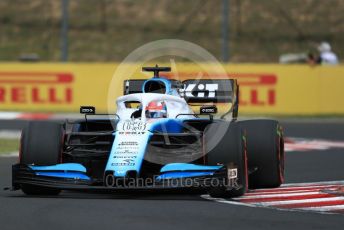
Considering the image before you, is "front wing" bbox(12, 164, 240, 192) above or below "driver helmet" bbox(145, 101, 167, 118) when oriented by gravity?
below

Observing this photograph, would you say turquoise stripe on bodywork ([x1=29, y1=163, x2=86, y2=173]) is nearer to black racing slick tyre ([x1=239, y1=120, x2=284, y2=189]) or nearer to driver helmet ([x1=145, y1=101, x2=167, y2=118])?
driver helmet ([x1=145, y1=101, x2=167, y2=118])

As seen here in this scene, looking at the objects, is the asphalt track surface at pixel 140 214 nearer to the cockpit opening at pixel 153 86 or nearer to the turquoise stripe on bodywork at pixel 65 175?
the turquoise stripe on bodywork at pixel 65 175

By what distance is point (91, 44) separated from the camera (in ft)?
116

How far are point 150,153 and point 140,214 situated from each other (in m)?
1.49

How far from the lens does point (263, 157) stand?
11781 millimetres

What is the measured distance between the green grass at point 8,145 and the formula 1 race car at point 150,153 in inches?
238

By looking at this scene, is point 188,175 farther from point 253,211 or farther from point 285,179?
point 285,179

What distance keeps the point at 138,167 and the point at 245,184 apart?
121 cm

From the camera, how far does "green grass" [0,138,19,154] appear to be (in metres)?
17.6

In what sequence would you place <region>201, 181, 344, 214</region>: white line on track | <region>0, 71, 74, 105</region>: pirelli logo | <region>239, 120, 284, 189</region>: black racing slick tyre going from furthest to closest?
<region>0, 71, 74, 105</region>: pirelli logo
<region>239, 120, 284, 189</region>: black racing slick tyre
<region>201, 181, 344, 214</region>: white line on track

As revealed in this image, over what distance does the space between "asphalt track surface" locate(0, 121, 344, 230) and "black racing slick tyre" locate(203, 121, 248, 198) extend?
34 centimetres

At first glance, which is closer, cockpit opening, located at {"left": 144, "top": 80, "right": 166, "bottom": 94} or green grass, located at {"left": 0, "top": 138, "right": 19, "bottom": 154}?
cockpit opening, located at {"left": 144, "top": 80, "right": 166, "bottom": 94}

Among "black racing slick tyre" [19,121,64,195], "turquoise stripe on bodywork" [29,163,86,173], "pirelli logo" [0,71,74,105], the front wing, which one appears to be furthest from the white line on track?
"pirelli logo" [0,71,74,105]

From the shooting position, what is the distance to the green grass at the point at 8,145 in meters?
17.6
